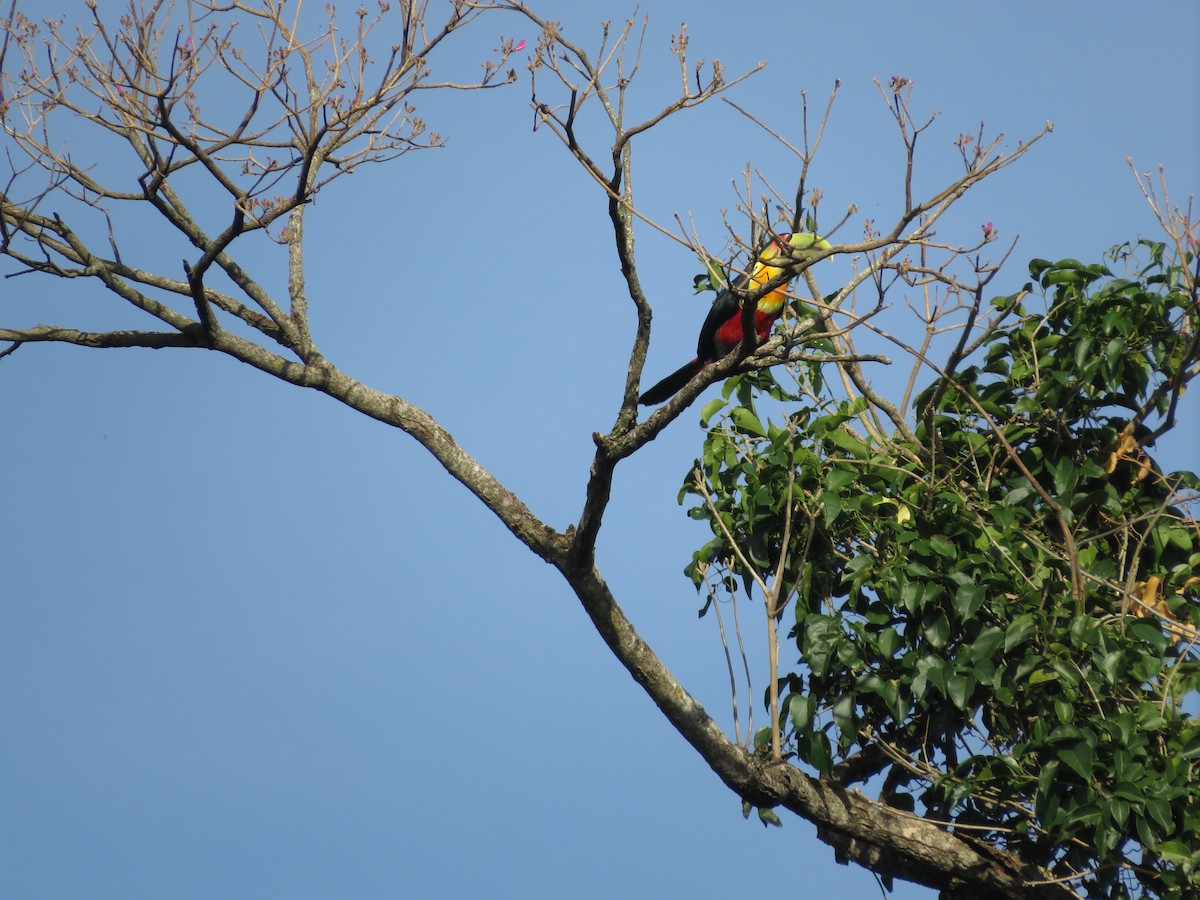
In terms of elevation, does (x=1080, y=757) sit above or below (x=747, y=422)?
below

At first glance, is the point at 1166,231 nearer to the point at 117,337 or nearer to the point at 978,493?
the point at 978,493

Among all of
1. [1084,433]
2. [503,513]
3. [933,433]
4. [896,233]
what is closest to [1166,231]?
[1084,433]

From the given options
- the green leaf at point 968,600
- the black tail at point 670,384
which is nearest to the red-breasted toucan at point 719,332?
the black tail at point 670,384

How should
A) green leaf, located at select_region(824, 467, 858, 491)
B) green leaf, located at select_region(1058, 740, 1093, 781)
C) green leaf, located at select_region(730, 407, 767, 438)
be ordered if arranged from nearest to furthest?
green leaf, located at select_region(1058, 740, 1093, 781) < green leaf, located at select_region(824, 467, 858, 491) < green leaf, located at select_region(730, 407, 767, 438)

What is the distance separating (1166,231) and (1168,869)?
2427mm

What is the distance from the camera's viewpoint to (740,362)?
4.19 meters

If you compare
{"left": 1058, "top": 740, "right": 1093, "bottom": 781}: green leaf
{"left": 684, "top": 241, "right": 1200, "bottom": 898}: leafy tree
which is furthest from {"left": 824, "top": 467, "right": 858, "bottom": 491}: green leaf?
{"left": 1058, "top": 740, "right": 1093, "bottom": 781}: green leaf

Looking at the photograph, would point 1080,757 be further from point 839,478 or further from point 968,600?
point 839,478

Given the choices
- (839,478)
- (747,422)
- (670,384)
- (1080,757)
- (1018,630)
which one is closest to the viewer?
(1080,757)

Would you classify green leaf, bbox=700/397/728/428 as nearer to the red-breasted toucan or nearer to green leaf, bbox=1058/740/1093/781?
the red-breasted toucan

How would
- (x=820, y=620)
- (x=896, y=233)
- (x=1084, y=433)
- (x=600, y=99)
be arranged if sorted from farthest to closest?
(x=1084, y=433) → (x=820, y=620) → (x=600, y=99) → (x=896, y=233)

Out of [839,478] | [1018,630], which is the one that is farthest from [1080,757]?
[839,478]

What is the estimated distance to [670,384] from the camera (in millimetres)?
5719

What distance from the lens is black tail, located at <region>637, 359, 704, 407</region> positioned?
225 inches
